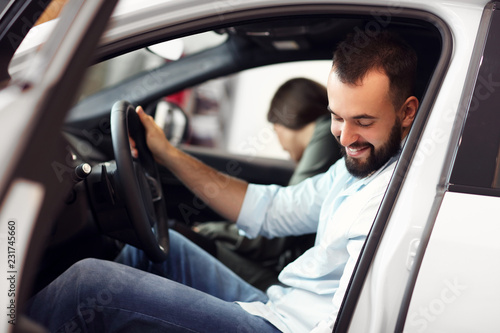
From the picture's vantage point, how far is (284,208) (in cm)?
174

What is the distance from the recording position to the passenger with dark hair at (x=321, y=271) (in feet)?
4.08

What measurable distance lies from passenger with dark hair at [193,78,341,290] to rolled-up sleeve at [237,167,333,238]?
1.06 ft

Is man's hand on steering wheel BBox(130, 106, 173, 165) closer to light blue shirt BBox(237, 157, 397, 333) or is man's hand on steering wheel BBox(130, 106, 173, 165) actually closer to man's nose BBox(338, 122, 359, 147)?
light blue shirt BBox(237, 157, 397, 333)

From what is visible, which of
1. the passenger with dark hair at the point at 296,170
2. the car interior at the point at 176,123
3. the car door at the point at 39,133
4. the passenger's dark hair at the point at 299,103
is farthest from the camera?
the passenger's dark hair at the point at 299,103

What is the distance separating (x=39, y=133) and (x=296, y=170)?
66.9 inches

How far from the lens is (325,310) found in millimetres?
1346

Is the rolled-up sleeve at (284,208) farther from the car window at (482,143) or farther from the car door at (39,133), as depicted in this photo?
the car door at (39,133)

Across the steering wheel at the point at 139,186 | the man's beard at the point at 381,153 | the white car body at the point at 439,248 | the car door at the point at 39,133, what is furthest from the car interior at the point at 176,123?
the car door at the point at 39,133

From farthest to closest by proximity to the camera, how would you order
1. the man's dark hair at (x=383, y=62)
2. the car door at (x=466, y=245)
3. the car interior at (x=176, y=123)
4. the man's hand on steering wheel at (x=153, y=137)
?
the man's hand on steering wheel at (x=153, y=137)
the car interior at (x=176, y=123)
the man's dark hair at (x=383, y=62)
the car door at (x=466, y=245)

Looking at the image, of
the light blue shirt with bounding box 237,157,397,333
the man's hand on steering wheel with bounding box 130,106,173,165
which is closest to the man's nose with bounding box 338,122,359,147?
the light blue shirt with bounding box 237,157,397,333

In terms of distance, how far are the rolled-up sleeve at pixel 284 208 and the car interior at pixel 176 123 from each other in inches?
12.0

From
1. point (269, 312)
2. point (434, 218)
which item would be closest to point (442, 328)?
point (434, 218)

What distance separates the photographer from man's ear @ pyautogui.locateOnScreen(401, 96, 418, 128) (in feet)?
4.62

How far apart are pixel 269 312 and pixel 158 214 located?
478 mm
